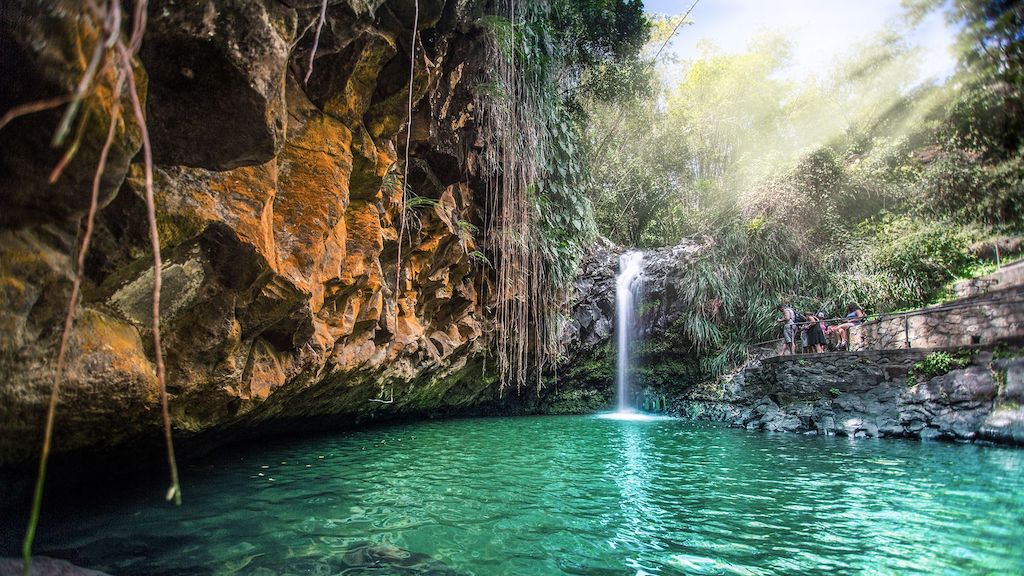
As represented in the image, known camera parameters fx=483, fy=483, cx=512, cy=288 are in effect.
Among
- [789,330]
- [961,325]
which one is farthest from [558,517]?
[789,330]

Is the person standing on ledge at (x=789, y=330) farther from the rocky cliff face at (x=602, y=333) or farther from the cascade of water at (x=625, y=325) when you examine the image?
the cascade of water at (x=625, y=325)

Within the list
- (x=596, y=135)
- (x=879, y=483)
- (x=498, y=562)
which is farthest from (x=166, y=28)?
(x=596, y=135)

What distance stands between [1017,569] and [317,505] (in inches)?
183

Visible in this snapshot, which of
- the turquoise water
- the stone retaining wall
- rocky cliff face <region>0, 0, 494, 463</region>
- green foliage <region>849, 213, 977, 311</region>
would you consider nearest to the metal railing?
the stone retaining wall

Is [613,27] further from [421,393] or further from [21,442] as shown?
[21,442]

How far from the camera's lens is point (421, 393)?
9875mm

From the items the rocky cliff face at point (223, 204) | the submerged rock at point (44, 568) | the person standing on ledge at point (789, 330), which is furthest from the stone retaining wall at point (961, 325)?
the submerged rock at point (44, 568)

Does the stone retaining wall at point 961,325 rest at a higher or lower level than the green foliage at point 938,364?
higher

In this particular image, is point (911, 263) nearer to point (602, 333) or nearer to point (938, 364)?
point (938, 364)

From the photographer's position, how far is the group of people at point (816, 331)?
11562 millimetres

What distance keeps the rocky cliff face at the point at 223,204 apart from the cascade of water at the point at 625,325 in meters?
9.41

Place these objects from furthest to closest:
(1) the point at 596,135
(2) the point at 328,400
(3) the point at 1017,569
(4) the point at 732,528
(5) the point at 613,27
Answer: (1) the point at 596,135 < (5) the point at 613,27 < (2) the point at 328,400 < (4) the point at 732,528 < (3) the point at 1017,569

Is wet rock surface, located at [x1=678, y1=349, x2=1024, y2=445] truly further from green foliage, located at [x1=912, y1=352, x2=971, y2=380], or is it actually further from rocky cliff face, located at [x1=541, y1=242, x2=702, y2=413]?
rocky cliff face, located at [x1=541, y1=242, x2=702, y2=413]

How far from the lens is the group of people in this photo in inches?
455
